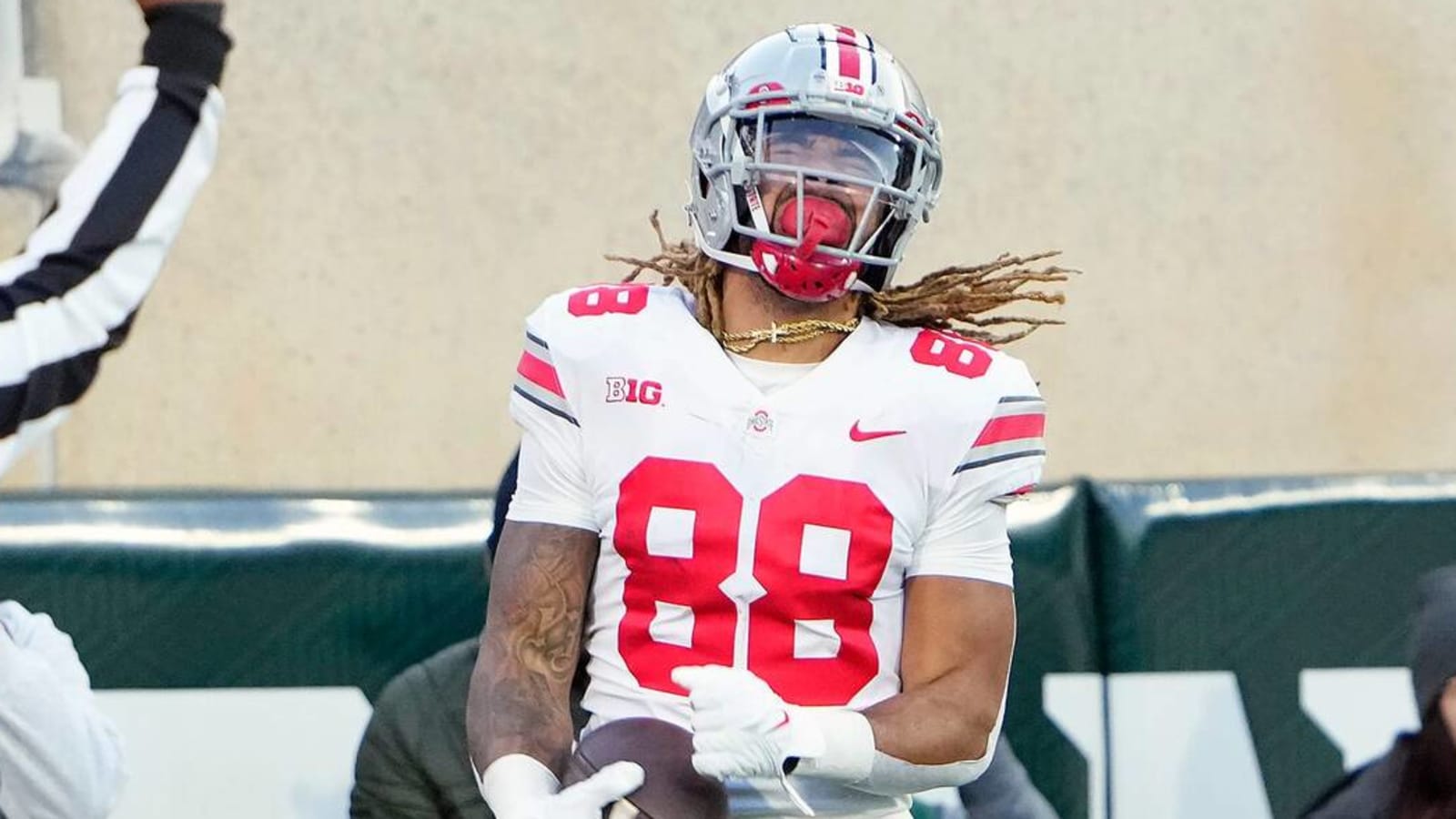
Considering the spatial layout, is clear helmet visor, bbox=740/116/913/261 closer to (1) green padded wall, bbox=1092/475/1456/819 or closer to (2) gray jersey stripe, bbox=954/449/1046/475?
(2) gray jersey stripe, bbox=954/449/1046/475

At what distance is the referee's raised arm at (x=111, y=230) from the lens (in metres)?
1.37

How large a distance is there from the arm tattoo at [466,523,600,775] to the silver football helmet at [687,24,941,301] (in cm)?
33

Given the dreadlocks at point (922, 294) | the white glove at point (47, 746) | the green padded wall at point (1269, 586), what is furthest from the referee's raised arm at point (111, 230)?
the green padded wall at point (1269, 586)

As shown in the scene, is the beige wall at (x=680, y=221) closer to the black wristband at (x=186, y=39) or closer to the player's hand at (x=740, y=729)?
the player's hand at (x=740, y=729)

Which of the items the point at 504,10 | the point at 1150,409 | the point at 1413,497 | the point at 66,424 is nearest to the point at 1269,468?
the point at 1150,409

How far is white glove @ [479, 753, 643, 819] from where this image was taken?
1.68 m

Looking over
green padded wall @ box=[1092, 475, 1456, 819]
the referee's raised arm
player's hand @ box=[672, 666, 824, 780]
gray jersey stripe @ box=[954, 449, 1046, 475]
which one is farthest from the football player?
green padded wall @ box=[1092, 475, 1456, 819]

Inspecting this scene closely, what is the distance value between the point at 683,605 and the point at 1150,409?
1.78m

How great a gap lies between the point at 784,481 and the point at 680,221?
152cm

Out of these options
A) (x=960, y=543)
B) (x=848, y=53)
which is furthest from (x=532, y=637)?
(x=848, y=53)

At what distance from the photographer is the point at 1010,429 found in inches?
74.3

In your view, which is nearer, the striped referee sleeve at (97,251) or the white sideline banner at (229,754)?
the striped referee sleeve at (97,251)

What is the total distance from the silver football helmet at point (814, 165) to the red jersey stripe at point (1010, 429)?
188mm

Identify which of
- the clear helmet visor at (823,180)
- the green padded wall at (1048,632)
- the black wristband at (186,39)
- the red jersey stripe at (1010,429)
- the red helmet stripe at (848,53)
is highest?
the red helmet stripe at (848,53)
